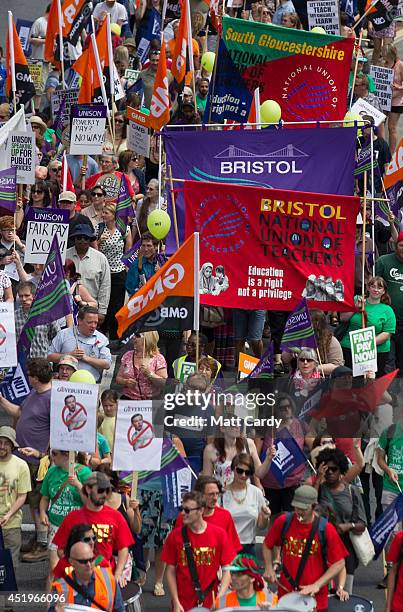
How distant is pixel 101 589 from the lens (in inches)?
469

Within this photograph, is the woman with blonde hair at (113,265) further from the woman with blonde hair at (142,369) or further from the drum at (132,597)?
the drum at (132,597)

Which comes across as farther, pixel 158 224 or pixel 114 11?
pixel 114 11

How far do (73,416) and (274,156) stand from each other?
5913 mm

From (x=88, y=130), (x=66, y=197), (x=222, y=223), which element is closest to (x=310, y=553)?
(x=222, y=223)

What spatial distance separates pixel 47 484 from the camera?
536 inches

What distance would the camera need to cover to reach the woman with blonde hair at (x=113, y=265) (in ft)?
62.7

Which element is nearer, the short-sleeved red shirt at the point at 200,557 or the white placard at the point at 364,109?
the short-sleeved red shirt at the point at 200,557

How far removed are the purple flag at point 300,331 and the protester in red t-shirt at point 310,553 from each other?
11.2ft

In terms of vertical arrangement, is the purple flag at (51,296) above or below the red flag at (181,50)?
below

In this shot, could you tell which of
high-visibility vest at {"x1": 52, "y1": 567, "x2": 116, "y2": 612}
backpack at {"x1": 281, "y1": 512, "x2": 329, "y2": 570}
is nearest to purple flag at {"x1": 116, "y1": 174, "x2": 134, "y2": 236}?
backpack at {"x1": 281, "y1": 512, "x2": 329, "y2": 570}

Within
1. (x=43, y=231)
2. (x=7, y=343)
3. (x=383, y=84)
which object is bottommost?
(x=7, y=343)

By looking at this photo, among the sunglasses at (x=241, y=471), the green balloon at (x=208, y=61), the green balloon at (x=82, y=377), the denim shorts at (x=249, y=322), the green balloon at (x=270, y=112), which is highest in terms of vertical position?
the green balloon at (x=270, y=112)

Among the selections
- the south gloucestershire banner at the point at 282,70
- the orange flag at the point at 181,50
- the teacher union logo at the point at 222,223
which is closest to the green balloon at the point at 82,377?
the teacher union logo at the point at 222,223

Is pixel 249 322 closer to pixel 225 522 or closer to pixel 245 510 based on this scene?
pixel 245 510
